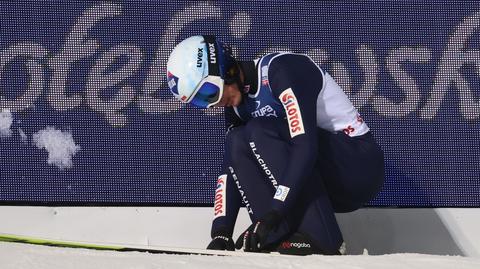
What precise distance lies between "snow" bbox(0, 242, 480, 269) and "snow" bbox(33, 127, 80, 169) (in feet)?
3.62

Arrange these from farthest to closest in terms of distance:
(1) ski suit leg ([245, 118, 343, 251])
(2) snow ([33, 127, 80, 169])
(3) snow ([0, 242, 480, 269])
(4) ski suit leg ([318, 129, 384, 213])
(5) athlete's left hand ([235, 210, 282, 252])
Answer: (2) snow ([33, 127, 80, 169]), (4) ski suit leg ([318, 129, 384, 213]), (1) ski suit leg ([245, 118, 343, 251]), (5) athlete's left hand ([235, 210, 282, 252]), (3) snow ([0, 242, 480, 269])

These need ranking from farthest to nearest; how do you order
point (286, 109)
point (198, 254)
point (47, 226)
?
point (47, 226) < point (286, 109) < point (198, 254)

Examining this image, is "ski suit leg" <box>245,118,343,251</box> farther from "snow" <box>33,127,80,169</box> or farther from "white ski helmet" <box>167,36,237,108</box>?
"snow" <box>33,127,80,169</box>

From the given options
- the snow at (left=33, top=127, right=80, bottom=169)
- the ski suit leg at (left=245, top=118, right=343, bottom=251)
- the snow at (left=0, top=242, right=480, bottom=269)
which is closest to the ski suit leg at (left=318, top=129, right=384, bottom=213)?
the ski suit leg at (left=245, top=118, right=343, bottom=251)

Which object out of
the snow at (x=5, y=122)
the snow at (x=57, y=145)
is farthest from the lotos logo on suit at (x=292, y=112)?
the snow at (x=5, y=122)

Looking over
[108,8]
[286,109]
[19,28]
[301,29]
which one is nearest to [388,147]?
[301,29]

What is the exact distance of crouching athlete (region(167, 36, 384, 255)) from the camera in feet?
11.8

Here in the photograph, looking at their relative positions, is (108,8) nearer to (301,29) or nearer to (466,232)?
(301,29)

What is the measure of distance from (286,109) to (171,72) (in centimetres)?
42

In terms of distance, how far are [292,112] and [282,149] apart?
13 centimetres

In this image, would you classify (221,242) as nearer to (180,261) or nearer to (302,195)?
(302,195)

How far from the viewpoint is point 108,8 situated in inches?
176

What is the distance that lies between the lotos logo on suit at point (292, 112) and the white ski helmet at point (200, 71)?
0.70ft

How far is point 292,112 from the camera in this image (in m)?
3.63
